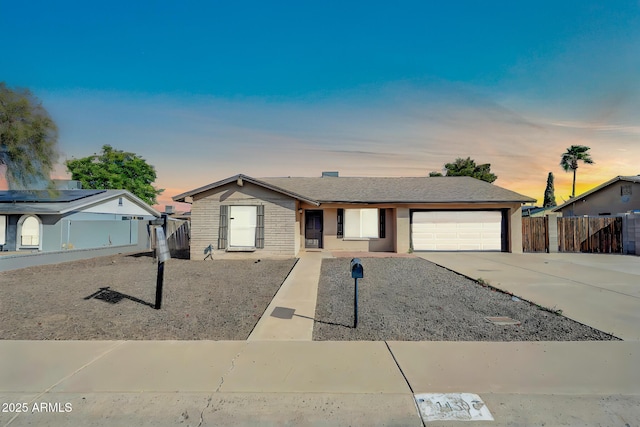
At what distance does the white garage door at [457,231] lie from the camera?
16.2m

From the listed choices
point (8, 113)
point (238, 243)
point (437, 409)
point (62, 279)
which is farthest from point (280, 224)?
point (8, 113)

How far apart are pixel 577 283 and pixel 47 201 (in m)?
22.9

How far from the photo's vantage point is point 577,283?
8.54m

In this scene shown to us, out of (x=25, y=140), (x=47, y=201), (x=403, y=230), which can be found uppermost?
(x=25, y=140)

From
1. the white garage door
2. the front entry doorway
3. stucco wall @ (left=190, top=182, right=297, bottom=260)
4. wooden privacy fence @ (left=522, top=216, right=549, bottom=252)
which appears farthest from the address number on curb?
wooden privacy fence @ (left=522, top=216, right=549, bottom=252)

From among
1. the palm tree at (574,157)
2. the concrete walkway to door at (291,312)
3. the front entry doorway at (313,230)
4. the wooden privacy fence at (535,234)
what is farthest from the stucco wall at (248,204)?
the palm tree at (574,157)

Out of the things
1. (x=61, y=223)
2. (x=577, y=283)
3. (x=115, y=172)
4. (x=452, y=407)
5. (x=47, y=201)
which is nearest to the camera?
(x=452, y=407)

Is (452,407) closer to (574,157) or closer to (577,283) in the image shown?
(577,283)

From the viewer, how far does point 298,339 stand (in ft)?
15.6

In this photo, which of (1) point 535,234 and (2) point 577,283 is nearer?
(2) point 577,283

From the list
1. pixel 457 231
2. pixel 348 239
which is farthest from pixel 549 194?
pixel 348 239

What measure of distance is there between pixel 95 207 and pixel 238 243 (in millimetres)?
10229

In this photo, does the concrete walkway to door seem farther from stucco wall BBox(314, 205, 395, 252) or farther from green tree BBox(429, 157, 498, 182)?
green tree BBox(429, 157, 498, 182)

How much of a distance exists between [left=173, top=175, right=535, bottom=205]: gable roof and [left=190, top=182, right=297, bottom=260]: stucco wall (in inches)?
16.5
